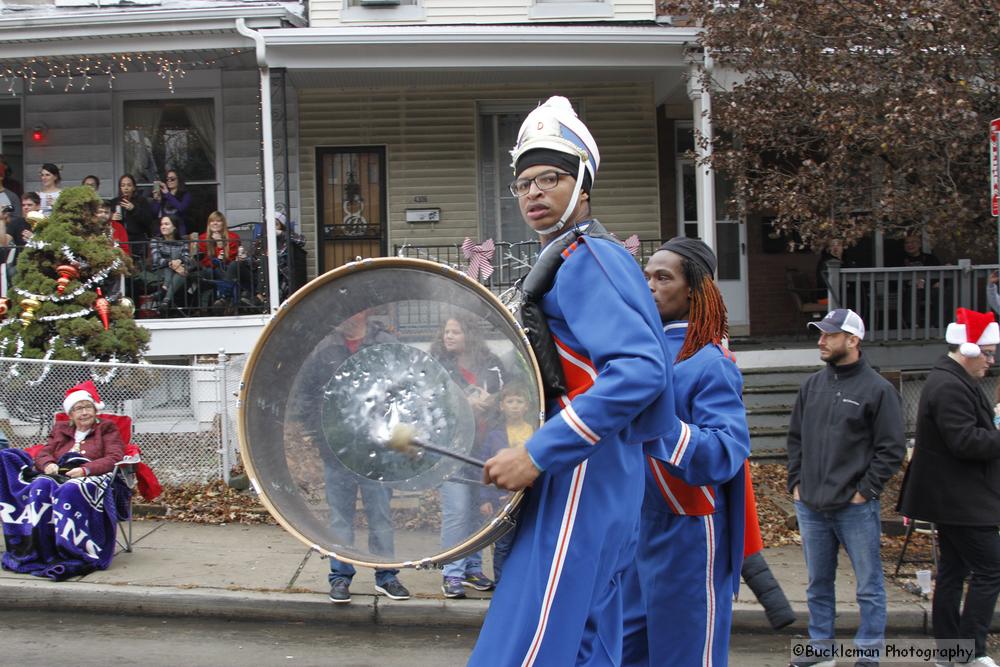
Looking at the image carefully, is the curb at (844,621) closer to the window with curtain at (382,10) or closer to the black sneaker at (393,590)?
the black sneaker at (393,590)

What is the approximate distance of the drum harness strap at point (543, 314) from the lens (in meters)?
3.12

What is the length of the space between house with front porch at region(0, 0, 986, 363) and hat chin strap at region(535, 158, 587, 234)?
10.1 m

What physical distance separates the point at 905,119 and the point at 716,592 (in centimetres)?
646

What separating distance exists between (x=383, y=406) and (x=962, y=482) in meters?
4.17

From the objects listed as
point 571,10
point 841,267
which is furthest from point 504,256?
point 841,267

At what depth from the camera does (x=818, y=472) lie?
6.11 metres

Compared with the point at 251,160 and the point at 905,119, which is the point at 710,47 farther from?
the point at 251,160

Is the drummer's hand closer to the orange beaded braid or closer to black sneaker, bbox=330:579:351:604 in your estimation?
the orange beaded braid

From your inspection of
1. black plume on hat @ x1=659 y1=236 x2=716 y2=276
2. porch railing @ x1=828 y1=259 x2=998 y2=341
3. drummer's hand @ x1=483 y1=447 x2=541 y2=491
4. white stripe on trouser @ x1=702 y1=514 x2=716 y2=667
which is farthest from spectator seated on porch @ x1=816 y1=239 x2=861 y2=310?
drummer's hand @ x1=483 y1=447 x2=541 y2=491

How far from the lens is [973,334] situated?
20.0ft

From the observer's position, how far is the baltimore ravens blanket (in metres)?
7.43

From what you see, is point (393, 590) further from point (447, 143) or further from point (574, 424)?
point (447, 143)

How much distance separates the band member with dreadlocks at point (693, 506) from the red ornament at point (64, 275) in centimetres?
662

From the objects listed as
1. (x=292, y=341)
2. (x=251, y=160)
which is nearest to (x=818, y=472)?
(x=292, y=341)
